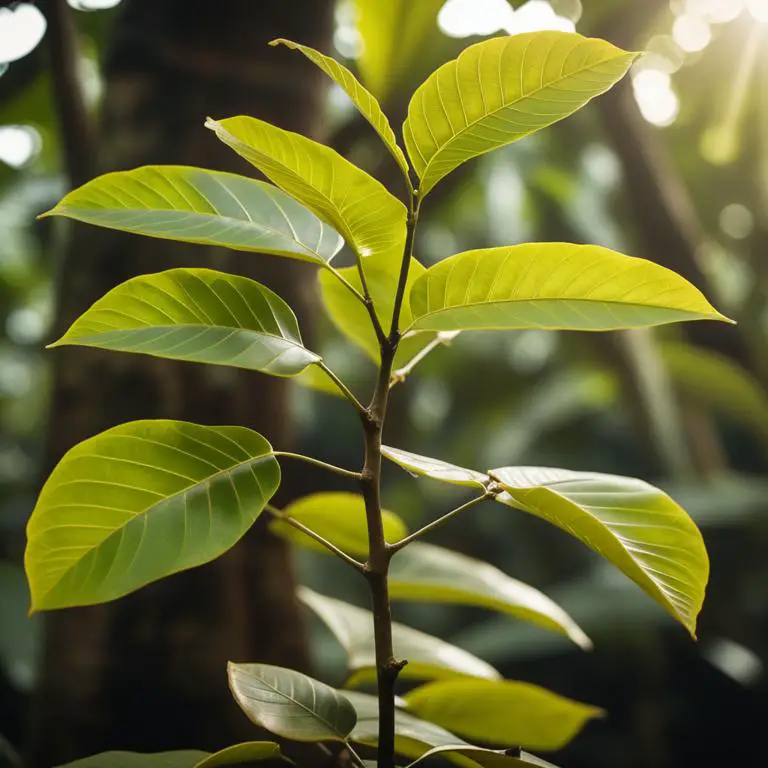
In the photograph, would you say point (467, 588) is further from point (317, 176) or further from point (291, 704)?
point (317, 176)

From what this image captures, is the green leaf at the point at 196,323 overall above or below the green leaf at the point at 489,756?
above

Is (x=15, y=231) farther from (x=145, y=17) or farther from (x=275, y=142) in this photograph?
(x=275, y=142)

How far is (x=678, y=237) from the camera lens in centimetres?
164

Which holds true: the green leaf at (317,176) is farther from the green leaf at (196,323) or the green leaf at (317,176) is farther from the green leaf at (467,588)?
the green leaf at (467,588)

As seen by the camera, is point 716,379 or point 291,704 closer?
point 291,704

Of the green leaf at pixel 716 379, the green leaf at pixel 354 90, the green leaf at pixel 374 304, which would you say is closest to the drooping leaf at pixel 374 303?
the green leaf at pixel 374 304

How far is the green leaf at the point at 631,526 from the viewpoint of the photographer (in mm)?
356

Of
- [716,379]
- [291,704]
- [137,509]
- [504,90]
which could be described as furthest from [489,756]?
→ [716,379]

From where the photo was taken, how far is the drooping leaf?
0.48m

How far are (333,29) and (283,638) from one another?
0.75m

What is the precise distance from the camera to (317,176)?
15.2 inches

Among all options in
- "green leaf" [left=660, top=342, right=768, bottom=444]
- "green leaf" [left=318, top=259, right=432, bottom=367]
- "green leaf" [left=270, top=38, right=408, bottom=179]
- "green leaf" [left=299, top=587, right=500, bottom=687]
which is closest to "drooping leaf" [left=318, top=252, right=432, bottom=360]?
"green leaf" [left=318, top=259, right=432, bottom=367]

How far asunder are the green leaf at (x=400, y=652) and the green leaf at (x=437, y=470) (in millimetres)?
188

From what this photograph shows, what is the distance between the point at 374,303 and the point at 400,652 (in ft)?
0.81
